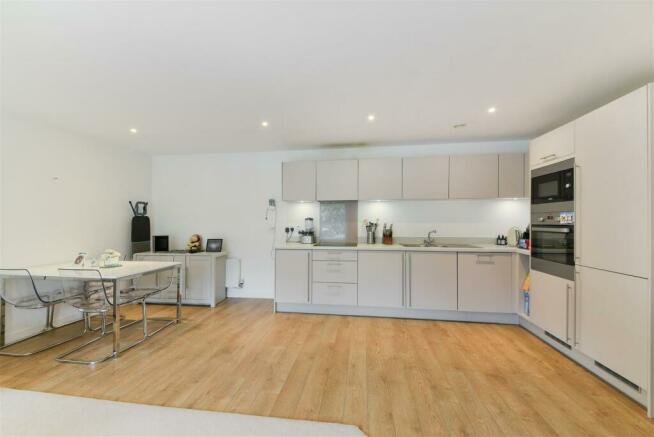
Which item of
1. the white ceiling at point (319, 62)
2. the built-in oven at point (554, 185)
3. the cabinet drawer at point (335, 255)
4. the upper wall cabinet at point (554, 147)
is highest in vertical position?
the white ceiling at point (319, 62)

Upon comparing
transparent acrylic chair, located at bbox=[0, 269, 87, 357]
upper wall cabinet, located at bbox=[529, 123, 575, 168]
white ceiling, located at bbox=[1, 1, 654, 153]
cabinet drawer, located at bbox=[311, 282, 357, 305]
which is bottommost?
cabinet drawer, located at bbox=[311, 282, 357, 305]

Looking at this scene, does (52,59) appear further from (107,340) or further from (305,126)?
(107,340)

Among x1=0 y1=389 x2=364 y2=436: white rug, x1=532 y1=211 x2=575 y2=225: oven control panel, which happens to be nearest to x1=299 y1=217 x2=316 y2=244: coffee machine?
x1=0 y1=389 x2=364 y2=436: white rug

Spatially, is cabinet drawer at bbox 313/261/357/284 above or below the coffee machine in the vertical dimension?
below

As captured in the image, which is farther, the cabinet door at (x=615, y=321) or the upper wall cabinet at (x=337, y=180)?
the upper wall cabinet at (x=337, y=180)

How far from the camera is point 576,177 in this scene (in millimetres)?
2271

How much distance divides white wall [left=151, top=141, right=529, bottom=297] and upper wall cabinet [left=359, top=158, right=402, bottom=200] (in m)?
0.34

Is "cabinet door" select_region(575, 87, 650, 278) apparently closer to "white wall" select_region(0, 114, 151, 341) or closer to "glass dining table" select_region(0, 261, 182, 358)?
"glass dining table" select_region(0, 261, 182, 358)

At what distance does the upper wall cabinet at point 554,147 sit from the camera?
236 cm

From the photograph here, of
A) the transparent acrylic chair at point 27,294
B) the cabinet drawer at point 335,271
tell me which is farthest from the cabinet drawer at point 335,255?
the transparent acrylic chair at point 27,294

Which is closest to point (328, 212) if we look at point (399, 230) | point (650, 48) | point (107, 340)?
point (399, 230)

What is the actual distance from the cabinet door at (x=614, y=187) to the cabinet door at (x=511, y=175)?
1191 millimetres

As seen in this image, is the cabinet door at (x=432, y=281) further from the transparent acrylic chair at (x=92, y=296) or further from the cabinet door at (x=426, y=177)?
the transparent acrylic chair at (x=92, y=296)

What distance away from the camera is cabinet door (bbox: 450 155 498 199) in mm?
3484
